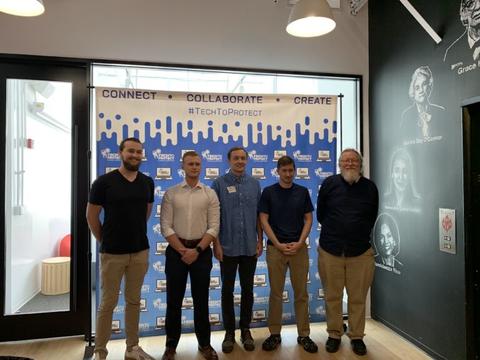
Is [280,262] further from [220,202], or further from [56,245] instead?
[56,245]

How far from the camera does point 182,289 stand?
9.21ft

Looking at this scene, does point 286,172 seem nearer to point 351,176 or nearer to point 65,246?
point 351,176

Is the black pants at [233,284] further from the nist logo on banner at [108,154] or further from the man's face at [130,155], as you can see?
the nist logo on banner at [108,154]

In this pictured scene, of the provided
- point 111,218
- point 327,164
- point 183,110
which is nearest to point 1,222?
point 111,218

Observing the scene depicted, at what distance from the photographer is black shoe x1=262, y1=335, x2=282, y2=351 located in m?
3.07

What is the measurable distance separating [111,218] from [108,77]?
5.58ft

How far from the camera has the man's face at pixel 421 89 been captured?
3.05 m

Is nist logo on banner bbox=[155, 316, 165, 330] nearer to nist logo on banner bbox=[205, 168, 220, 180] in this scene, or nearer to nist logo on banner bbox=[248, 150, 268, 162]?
nist logo on banner bbox=[205, 168, 220, 180]

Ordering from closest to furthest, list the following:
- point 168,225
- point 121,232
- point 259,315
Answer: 1. point 121,232
2. point 168,225
3. point 259,315

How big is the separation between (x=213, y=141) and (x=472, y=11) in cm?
225

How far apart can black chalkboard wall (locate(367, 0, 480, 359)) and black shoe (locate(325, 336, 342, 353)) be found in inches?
28.9

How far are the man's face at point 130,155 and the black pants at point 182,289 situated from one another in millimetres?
695

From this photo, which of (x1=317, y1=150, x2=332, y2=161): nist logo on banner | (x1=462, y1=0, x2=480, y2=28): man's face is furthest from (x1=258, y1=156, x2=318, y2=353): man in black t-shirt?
(x1=462, y1=0, x2=480, y2=28): man's face

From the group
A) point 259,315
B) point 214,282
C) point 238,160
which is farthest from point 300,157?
point 259,315
